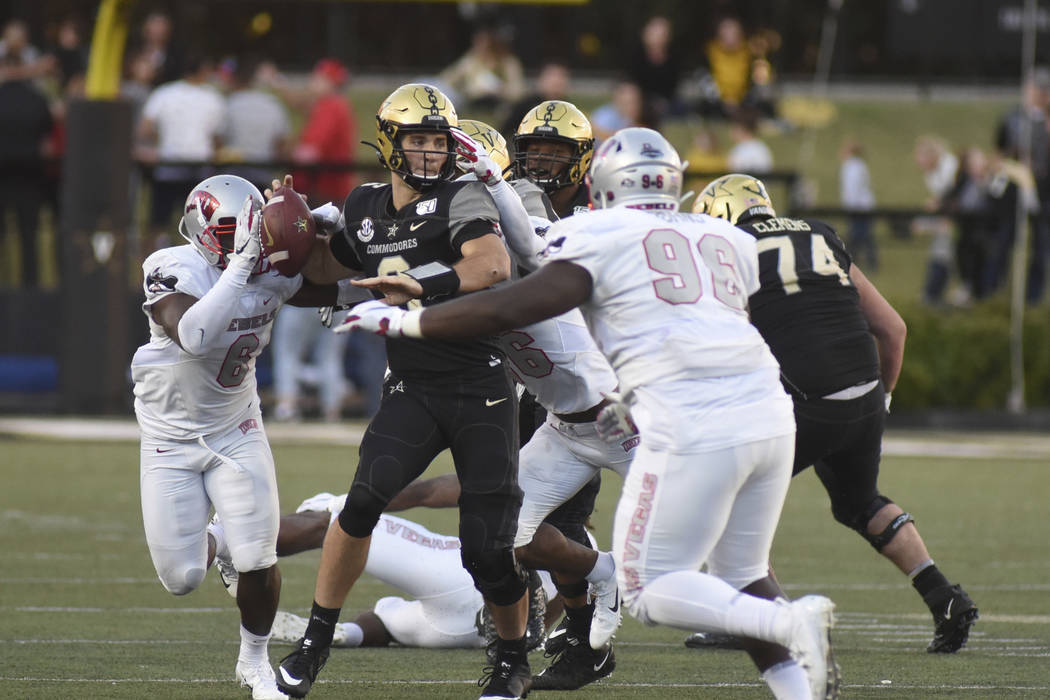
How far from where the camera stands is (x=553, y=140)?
6504mm

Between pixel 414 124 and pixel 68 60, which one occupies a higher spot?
pixel 414 124

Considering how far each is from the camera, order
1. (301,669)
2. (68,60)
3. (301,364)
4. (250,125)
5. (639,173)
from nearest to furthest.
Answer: (639,173), (301,669), (301,364), (250,125), (68,60)

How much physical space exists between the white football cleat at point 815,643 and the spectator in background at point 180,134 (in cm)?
1072

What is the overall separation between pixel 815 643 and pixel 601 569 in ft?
5.71

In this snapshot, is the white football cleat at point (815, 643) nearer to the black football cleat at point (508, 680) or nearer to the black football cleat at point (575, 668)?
the black football cleat at point (508, 680)

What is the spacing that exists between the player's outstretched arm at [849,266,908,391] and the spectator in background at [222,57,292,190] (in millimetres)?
9218

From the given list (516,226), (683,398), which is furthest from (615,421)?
(516,226)

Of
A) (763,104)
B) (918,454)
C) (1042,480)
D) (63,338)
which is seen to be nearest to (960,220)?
(918,454)

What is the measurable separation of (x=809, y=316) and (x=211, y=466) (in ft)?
7.12

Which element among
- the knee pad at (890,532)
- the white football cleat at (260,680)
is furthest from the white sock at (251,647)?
the knee pad at (890,532)

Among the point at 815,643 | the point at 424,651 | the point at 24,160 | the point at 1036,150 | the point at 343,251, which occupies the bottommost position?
the point at 424,651

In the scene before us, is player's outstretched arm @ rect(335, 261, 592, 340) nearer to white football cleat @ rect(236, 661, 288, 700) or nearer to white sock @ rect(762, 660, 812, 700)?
white sock @ rect(762, 660, 812, 700)

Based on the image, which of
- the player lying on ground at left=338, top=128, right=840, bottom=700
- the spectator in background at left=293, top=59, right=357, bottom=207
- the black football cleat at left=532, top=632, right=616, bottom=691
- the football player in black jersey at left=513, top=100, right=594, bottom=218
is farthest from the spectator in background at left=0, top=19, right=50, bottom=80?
the player lying on ground at left=338, top=128, right=840, bottom=700

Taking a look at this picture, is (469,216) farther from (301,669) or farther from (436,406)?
(301,669)
